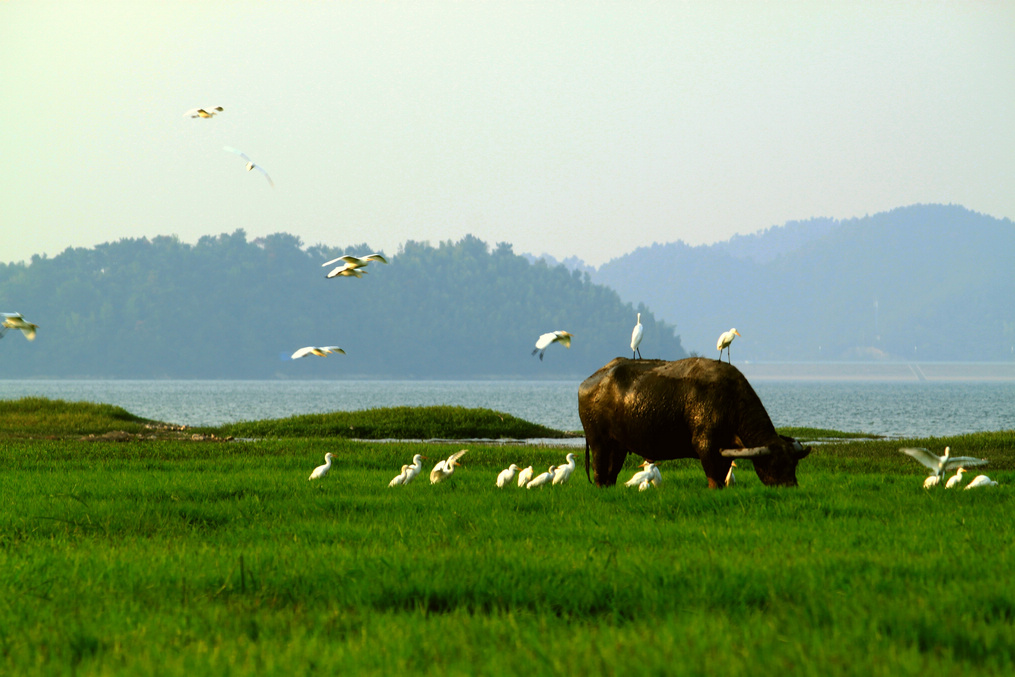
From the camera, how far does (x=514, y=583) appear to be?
756 centimetres

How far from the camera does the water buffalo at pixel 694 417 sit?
13.1 m

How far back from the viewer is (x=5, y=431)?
36.2 meters

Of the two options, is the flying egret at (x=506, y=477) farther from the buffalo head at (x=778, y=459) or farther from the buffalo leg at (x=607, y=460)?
the buffalo head at (x=778, y=459)

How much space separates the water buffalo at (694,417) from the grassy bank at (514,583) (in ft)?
1.94

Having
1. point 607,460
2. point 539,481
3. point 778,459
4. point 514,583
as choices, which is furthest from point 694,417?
point 514,583

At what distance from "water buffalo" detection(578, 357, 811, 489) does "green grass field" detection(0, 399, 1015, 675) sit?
1.97 ft

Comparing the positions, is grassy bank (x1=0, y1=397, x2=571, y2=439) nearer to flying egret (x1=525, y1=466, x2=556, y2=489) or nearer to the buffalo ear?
flying egret (x1=525, y1=466, x2=556, y2=489)

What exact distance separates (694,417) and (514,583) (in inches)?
256

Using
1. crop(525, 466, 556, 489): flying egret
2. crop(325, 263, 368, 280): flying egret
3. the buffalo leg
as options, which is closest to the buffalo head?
the buffalo leg

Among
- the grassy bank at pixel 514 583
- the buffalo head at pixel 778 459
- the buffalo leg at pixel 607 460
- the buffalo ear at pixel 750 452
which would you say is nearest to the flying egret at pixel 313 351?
the grassy bank at pixel 514 583

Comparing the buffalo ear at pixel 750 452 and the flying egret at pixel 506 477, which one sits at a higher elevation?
the buffalo ear at pixel 750 452

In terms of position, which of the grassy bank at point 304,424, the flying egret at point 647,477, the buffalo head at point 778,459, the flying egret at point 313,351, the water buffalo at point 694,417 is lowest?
the grassy bank at point 304,424

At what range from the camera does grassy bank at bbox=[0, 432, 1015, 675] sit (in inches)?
225

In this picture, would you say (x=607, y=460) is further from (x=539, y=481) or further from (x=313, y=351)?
(x=313, y=351)
